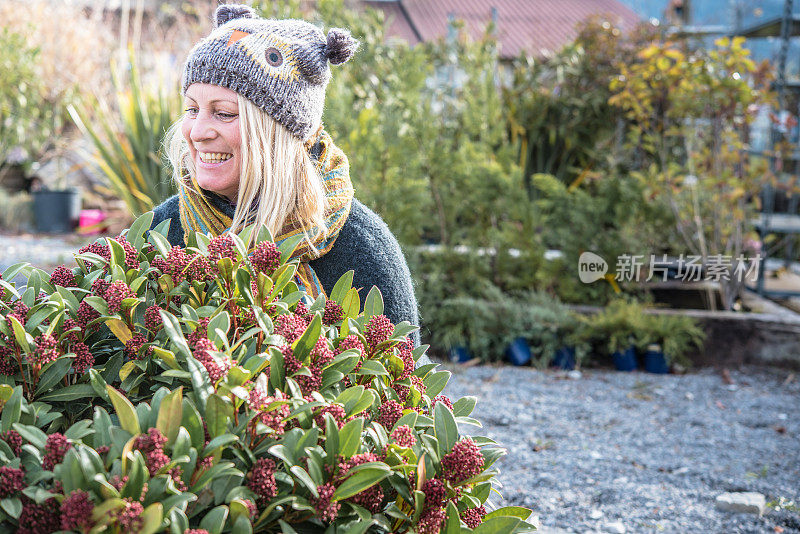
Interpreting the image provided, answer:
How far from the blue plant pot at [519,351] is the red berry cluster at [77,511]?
12.4 feet

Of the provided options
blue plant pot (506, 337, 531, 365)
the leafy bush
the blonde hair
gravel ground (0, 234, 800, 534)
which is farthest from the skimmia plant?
the leafy bush

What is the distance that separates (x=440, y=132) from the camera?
5340 millimetres

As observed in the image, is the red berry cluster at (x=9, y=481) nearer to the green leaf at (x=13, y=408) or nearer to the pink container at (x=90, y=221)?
the green leaf at (x=13, y=408)

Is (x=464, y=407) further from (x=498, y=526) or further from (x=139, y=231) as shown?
(x=139, y=231)

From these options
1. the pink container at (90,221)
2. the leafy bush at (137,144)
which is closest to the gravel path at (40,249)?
the pink container at (90,221)

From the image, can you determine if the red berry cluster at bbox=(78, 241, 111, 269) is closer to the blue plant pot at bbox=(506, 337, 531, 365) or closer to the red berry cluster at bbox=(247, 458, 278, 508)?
the red berry cluster at bbox=(247, 458, 278, 508)

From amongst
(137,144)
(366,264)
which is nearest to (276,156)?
(366,264)

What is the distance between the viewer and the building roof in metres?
16.8

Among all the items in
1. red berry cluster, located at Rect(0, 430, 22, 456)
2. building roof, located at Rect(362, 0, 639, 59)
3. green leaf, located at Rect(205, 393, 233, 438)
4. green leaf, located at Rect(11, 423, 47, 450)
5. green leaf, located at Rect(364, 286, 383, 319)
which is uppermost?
building roof, located at Rect(362, 0, 639, 59)

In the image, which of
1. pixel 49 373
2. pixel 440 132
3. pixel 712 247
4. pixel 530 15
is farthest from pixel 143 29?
pixel 49 373

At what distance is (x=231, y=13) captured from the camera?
1.99 m

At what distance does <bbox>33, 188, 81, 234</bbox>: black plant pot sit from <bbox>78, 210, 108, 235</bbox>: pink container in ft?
0.53

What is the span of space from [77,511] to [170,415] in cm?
13

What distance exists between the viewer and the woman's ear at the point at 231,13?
6.52 feet
